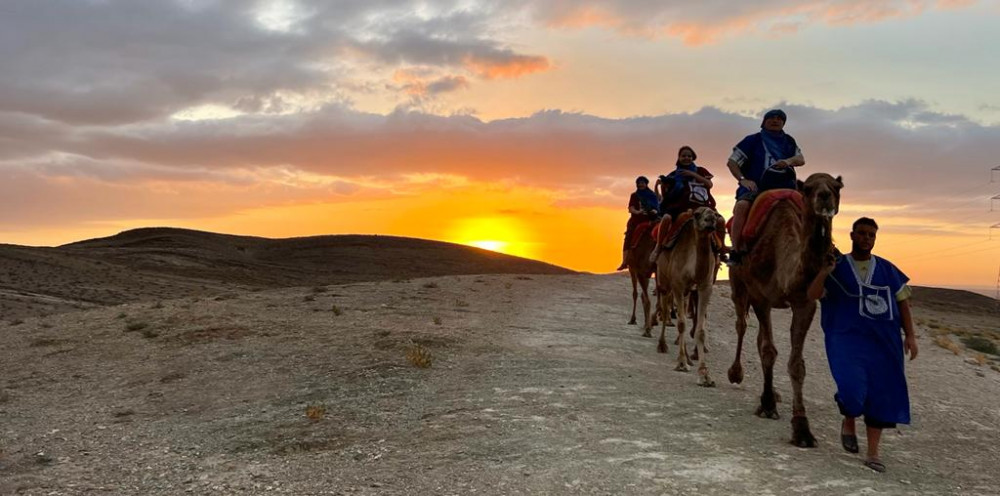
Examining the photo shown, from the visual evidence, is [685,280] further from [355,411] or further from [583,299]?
[583,299]

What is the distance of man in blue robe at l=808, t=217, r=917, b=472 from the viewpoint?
6.35 meters

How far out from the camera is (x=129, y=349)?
42.7 ft

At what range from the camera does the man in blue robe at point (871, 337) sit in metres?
6.35

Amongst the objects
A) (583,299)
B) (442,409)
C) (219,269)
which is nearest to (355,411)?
(442,409)

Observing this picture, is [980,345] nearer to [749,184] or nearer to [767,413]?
[749,184]

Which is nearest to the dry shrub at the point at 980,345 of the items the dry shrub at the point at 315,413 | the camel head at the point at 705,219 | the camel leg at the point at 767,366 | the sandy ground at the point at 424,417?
the sandy ground at the point at 424,417

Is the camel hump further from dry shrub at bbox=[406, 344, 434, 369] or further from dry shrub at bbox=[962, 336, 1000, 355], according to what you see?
dry shrub at bbox=[962, 336, 1000, 355]

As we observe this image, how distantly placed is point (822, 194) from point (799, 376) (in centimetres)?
188

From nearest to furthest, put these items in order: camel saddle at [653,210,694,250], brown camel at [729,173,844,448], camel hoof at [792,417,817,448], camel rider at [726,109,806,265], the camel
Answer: brown camel at [729,173,844,448] < camel hoof at [792,417,817,448] < camel rider at [726,109,806,265] < the camel < camel saddle at [653,210,694,250]

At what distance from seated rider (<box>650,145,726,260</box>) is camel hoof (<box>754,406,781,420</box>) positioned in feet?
17.4

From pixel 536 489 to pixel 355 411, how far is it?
330 centimetres

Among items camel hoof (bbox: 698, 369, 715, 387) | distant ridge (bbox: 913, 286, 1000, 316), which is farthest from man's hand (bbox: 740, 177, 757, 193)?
distant ridge (bbox: 913, 286, 1000, 316)

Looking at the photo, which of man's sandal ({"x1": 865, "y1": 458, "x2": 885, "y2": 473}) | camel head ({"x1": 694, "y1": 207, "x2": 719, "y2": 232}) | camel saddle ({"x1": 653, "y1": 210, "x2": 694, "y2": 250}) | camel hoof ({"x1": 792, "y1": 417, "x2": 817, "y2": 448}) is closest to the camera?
man's sandal ({"x1": 865, "y1": 458, "x2": 885, "y2": 473})

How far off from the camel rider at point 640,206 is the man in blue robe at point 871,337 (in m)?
9.67
